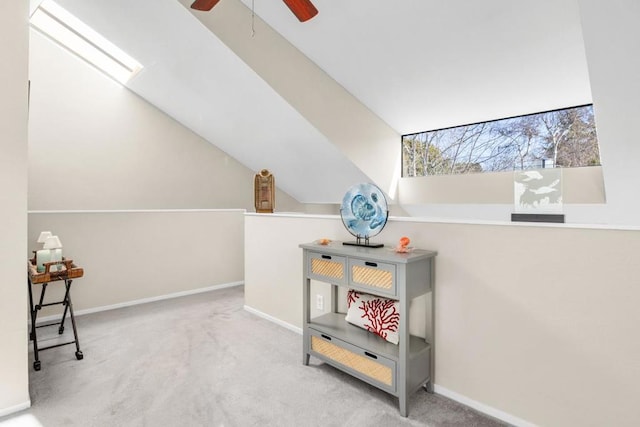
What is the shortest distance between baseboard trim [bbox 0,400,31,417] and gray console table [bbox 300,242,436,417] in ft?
5.38

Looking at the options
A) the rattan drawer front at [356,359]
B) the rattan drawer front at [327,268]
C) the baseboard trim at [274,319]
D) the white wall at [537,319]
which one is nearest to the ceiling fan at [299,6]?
the white wall at [537,319]

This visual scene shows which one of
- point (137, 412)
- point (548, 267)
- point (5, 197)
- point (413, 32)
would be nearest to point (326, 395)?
point (137, 412)

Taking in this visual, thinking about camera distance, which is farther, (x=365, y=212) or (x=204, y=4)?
(x=365, y=212)

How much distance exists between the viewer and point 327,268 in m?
2.36

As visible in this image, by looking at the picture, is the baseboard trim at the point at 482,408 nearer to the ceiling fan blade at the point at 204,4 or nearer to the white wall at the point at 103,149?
the ceiling fan blade at the point at 204,4

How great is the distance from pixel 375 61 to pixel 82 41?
3615 millimetres

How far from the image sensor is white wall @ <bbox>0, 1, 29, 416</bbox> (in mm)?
1921

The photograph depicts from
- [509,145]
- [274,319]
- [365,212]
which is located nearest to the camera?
[365,212]

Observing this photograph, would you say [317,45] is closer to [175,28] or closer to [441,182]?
[175,28]

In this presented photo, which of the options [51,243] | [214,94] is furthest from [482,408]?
[214,94]

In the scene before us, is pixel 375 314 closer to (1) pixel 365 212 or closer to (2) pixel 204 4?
(1) pixel 365 212

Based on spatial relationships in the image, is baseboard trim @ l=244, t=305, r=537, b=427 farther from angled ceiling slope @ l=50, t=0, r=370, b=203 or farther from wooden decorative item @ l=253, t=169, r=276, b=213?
angled ceiling slope @ l=50, t=0, r=370, b=203

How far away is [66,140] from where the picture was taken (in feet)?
14.3

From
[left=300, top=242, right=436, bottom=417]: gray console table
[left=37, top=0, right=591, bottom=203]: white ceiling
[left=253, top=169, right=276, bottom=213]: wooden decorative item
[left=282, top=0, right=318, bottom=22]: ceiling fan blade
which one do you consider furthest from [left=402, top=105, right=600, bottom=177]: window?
[left=282, top=0, right=318, bottom=22]: ceiling fan blade
